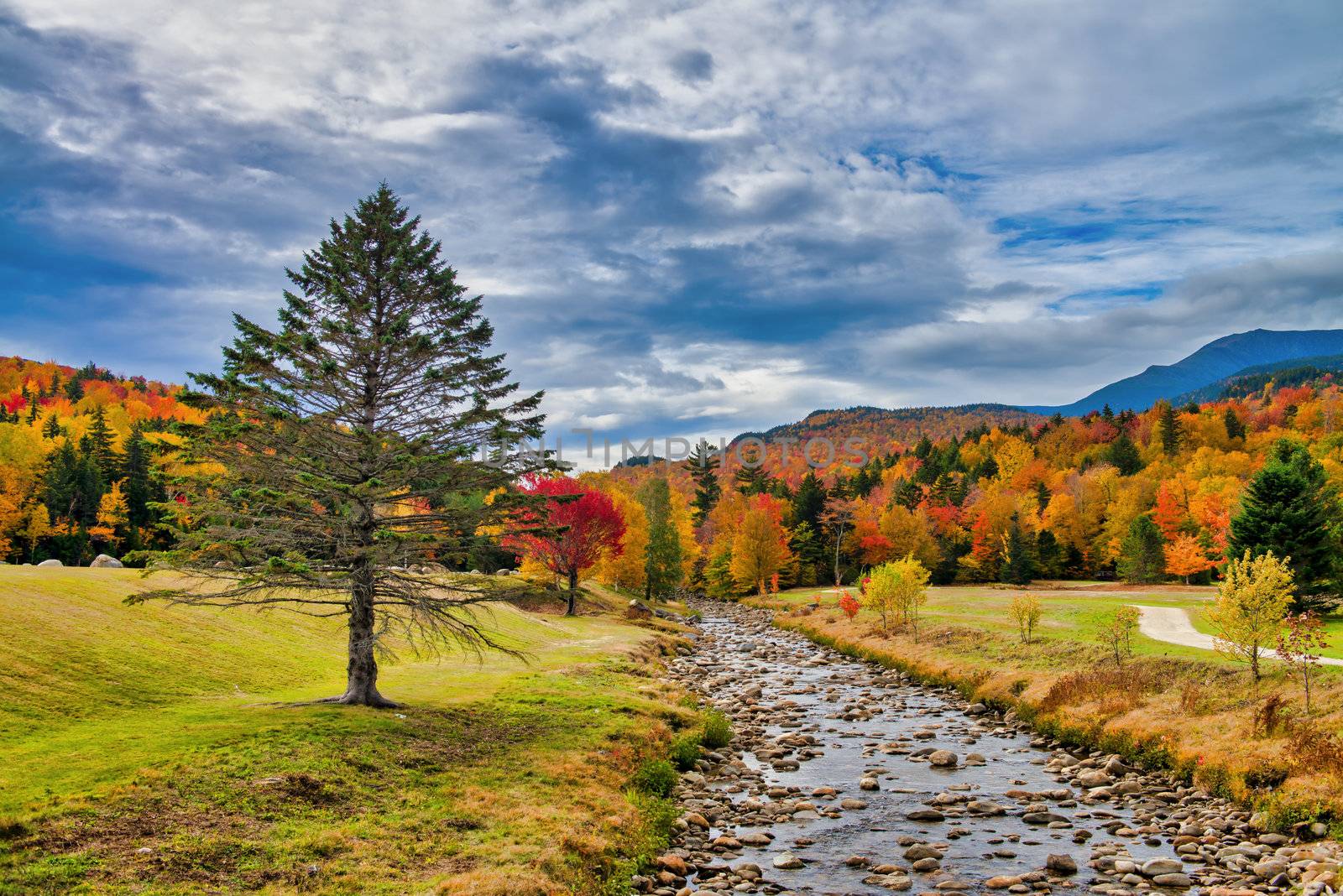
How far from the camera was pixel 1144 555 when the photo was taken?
64.8m

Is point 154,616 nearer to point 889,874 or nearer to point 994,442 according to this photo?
point 889,874

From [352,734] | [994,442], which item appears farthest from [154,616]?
[994,442]

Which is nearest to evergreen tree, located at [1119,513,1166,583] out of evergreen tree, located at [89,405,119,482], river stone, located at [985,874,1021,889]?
river stone, located at [985,874,1021,889]

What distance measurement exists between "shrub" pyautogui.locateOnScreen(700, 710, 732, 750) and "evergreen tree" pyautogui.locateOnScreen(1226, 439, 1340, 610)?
28.3 meters

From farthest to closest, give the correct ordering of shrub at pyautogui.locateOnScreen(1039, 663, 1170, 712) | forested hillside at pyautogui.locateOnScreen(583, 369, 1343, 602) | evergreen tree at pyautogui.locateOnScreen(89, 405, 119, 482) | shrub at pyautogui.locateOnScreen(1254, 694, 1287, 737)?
evergreen tree at pyautogui.locateOnScreen(89, 405, 119, 482) → forested hillside at pyautogui.locateOnScreen(583, 369, 1343, 602) → shrub at pyautogui.locateOnScreen(1039, 663, 1170, 712) → shrub at pyautogui.locateOnScreen(1254, 694, 1287, 737)

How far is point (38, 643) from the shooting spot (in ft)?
62.5

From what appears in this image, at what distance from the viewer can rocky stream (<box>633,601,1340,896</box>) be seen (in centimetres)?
1352

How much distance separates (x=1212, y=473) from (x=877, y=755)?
8288 cm

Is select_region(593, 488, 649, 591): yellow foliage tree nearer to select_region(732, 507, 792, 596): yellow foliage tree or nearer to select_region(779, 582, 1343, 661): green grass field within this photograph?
select_region(732, 507, 792, 596): yellow foliage tree

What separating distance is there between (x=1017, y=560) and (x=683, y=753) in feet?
203

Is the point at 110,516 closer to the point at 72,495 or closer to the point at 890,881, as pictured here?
the point at 72,495

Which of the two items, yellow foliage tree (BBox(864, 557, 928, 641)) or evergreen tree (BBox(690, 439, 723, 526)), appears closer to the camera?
yellow foliage tree (BBox(864, 557, 928, 641))

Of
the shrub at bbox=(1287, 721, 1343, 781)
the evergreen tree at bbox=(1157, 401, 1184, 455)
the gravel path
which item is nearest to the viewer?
the shrub at bbox=(1287, 721, 1343, 781)

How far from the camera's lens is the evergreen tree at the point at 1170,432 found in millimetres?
113438
